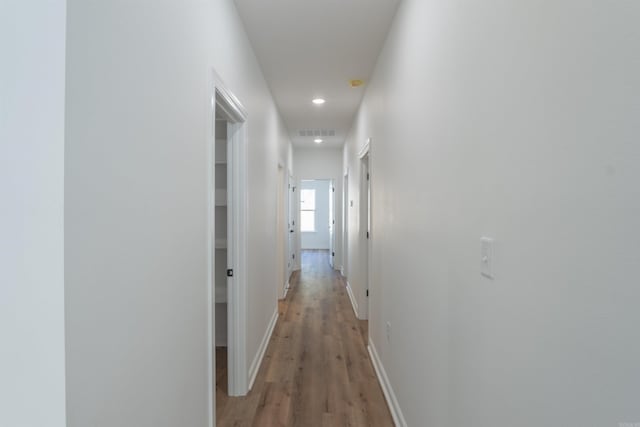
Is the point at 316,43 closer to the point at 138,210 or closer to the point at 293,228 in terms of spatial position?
the point at 138,210

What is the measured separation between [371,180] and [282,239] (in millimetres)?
2525

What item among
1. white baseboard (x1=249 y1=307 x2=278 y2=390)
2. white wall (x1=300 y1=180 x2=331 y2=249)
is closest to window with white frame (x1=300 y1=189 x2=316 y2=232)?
white wall (x1=300 y1=180 x2=331 y2=249)

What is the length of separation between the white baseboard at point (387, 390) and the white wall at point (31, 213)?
210cm

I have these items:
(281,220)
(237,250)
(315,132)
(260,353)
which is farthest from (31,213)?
(315,132)

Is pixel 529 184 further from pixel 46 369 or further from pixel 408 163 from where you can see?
pixel 408 163

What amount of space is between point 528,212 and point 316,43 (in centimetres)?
246

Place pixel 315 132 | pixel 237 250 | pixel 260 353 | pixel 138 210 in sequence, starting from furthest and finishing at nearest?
pixel 315 132 → pixel 260 353 → pixel 237 250 → pixel 138 210

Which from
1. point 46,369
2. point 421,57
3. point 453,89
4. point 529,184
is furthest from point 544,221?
point 421,57

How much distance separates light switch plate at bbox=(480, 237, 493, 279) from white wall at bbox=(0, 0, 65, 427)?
1.07 metres

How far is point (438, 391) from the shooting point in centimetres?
153

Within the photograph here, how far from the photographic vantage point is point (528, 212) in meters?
0.88

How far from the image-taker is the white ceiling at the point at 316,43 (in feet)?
7.68

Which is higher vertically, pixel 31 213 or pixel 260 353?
pixel 31 213

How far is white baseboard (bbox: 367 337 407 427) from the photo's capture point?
222cm
